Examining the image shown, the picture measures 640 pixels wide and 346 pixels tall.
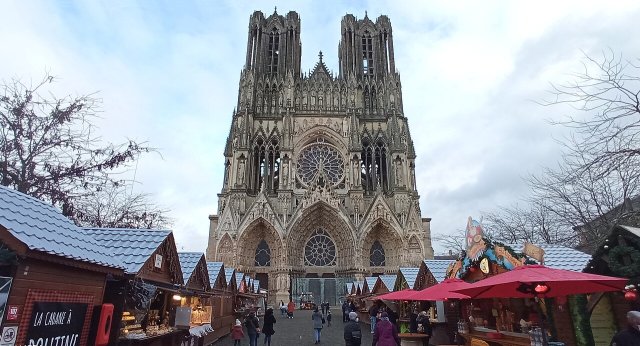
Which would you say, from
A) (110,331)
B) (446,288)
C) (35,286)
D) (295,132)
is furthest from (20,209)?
(295,132)

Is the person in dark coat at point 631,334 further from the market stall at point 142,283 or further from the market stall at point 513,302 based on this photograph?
the market stall at point 142,283

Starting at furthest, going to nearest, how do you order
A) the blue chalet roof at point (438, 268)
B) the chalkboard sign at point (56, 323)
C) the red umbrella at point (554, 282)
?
1. the blue chalet roof at point (438, 268)
2. the red umbrella at point (554, 282)
3. the chalkboard sign at point (56, 323)

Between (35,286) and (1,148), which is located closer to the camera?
(35,286)

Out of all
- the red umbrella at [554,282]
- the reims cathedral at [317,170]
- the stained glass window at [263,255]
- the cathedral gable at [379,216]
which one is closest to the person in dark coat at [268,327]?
the red umbrella at [554,282]

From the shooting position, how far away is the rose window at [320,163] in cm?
3525

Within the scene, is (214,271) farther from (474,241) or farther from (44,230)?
(44,230)

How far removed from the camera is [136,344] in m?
6.84

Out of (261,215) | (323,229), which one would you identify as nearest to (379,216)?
(323,229)

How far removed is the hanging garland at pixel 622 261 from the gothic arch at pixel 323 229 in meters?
24.5

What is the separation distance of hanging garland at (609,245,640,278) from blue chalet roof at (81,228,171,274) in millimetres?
8222

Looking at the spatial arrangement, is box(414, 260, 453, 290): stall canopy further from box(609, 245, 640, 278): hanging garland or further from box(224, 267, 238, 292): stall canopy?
box(224, 267, 238, 292): stall canopy

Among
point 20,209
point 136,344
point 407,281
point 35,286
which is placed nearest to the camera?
point 35,286

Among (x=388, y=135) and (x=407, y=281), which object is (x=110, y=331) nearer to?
(x=407, y=281)

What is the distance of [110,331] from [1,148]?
5693 millimetres
